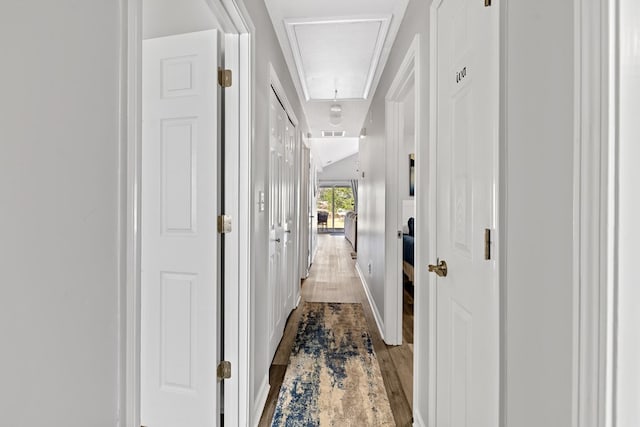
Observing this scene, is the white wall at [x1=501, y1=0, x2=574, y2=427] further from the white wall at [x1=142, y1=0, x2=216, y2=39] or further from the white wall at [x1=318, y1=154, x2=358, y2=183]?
the white wall at [x1=318, y1=154, x2=358, y2=183]

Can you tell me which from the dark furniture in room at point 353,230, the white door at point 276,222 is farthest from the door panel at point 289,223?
the dark furniture in room at point 353,230

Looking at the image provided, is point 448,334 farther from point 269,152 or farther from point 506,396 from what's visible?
point 269,152

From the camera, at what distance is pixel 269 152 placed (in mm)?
2084

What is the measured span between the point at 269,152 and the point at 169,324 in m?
1.17

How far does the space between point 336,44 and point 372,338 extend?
2.50 meters

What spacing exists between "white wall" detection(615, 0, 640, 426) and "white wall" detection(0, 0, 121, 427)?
0.89 m

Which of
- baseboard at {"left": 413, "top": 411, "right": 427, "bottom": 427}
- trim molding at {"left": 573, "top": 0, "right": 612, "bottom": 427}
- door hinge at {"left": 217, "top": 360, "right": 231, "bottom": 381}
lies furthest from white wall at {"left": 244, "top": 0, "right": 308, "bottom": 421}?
trim molding at {"left": 573, "top": 0, "right": 612, "bottom": 427}

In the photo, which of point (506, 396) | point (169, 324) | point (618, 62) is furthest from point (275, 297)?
point (618, 62)

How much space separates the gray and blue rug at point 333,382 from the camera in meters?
1.76

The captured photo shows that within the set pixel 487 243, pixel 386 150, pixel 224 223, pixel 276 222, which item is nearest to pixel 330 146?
pixel 386 150

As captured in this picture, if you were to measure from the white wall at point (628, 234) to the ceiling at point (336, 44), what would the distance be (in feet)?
5.86

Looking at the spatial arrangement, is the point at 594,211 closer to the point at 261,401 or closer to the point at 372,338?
the point at 261,401

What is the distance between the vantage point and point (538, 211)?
71 centimetres

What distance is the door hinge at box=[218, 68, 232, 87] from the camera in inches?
61.0
